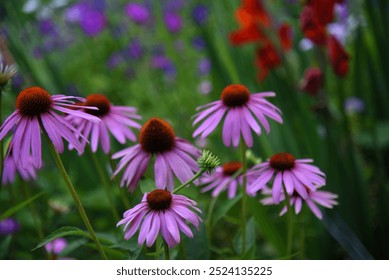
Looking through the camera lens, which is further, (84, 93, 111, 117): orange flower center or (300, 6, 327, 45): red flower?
(300, 6, 327, 45): red flower

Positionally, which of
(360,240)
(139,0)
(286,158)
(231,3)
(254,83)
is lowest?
(360,240)

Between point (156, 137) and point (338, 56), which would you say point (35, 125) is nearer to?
point (156, 137)

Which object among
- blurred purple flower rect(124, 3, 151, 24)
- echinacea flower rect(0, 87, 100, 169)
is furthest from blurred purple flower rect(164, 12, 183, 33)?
echinacea flower rect(0, 87, 100, 169)

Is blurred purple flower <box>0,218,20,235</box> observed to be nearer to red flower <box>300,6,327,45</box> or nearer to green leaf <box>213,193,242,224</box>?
green leaf <box>213,193,242,224</box>

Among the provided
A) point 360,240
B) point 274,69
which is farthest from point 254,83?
point 360,240

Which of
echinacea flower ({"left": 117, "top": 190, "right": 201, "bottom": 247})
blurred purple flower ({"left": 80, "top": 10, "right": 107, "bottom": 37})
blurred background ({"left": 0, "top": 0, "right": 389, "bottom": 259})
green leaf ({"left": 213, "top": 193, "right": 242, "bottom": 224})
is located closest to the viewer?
echinacea flower ({"left": 117, "top": 190, "right": 201, "bottom": 247})

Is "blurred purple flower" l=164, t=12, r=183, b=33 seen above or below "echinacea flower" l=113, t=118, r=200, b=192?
above

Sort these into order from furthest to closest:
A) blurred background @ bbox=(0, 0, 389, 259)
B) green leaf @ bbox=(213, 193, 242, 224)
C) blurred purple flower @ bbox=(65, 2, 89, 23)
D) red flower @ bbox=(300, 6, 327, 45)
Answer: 1. blurred purple flower @ bbox=(65, 2, 89, 23)
2. red flower @ bbox=(300, 6, 327, 45)
3. blurred background @ bbox=(0, 0, 389, 259)
4. green leaf @ bbox=(213, 193, 242, 224)

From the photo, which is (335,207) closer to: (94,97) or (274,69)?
(274,69)
